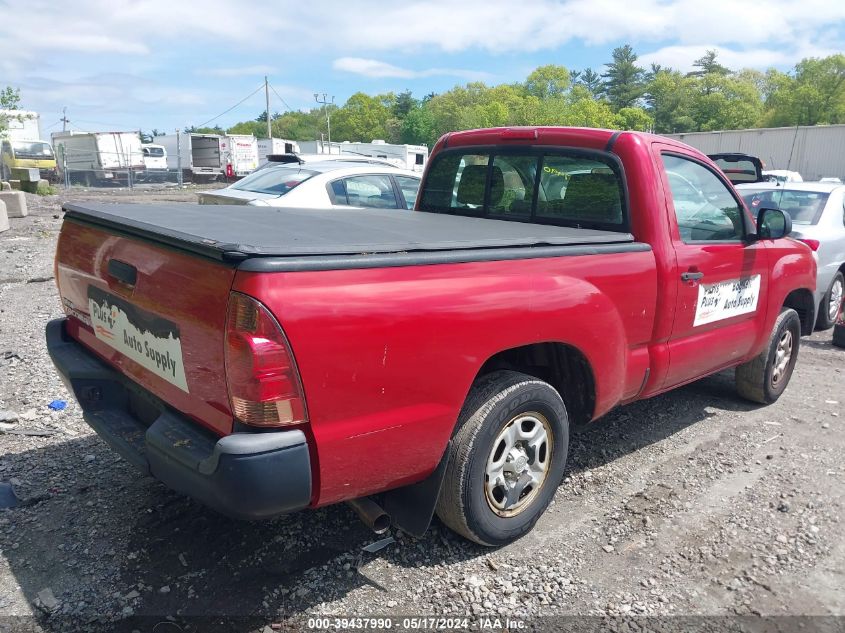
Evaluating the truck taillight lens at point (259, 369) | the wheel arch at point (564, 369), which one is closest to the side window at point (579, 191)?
the wheel arch at point (564, 369)

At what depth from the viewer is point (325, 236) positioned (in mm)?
2652

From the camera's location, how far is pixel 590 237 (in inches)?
129

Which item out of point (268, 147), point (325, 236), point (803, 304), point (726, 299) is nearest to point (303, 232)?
point (325, 236)

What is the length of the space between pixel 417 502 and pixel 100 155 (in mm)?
38543

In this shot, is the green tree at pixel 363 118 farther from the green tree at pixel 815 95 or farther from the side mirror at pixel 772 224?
the side mirror at pixel 772 224

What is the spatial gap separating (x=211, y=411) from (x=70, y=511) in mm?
1539

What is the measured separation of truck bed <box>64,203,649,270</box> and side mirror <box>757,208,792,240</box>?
143 cm

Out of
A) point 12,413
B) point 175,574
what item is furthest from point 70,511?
point 12,413

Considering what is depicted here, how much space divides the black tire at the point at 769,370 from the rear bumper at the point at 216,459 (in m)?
4.09

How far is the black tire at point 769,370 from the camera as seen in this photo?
5.04 metres

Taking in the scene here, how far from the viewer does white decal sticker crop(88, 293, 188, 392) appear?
2494mm

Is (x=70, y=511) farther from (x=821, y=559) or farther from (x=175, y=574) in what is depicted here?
(x=821, y=559)

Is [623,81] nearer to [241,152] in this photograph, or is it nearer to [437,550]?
[241,152]

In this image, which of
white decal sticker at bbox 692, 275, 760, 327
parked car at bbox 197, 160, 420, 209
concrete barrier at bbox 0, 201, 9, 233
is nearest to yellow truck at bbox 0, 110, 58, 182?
concrete barrier at bbox 0, 201, 9, 233
